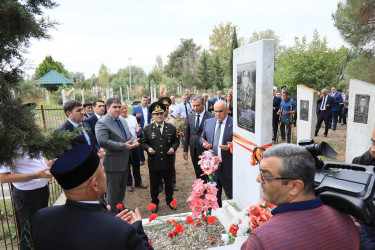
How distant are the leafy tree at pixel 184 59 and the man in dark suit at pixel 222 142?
44.3 m

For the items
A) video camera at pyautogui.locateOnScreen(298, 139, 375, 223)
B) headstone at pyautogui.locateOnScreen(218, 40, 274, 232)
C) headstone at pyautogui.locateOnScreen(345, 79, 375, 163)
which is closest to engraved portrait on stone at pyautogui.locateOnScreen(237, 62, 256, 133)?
headstone at pyautogui.locateOnScreen(218, 40, 274, 232)

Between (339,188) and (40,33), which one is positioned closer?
(339,188)

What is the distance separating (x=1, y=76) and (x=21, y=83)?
0.54 ft

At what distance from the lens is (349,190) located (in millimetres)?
1208

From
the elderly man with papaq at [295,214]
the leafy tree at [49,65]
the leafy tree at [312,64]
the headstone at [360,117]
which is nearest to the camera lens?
the elderly man with papaq at [295,214]

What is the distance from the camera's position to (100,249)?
4.15 feet

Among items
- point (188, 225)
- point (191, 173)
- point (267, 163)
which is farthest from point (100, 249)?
point (191, 173)

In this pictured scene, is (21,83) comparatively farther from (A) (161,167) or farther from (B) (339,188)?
(A) (161,167)

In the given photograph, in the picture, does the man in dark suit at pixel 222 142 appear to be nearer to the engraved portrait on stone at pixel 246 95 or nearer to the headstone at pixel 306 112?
the engraved portrait on stone at pixel 246 95

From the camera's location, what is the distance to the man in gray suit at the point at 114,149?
415cm

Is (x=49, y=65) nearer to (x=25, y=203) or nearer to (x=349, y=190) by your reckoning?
(x=25, y=203)

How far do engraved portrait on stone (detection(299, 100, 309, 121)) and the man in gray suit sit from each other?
5365 mm

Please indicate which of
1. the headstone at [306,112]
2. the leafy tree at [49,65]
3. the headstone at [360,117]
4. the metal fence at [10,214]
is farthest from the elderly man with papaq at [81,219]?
the leafy tree at [49,65]

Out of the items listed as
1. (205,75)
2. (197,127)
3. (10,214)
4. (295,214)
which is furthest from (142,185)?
(205,75)
